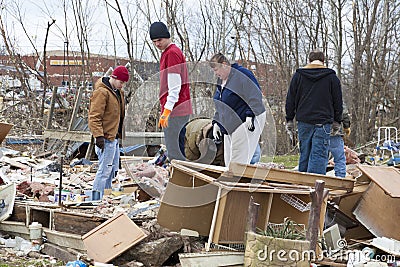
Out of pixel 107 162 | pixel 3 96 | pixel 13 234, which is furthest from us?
pixel 3 96

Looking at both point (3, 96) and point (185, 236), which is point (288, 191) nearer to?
point (185, 236)

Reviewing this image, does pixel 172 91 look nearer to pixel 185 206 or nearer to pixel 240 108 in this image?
pixel 240 108

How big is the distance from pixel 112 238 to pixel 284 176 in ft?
4.79

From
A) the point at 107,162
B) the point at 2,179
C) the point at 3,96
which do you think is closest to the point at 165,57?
the point at 107,162

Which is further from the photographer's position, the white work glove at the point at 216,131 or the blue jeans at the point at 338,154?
the blue jeans at the point at 338,154

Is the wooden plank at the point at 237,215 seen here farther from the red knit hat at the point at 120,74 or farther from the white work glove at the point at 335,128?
the red knit hat at the point at 120,74

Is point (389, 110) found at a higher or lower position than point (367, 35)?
lower

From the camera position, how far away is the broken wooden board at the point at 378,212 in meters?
4.73

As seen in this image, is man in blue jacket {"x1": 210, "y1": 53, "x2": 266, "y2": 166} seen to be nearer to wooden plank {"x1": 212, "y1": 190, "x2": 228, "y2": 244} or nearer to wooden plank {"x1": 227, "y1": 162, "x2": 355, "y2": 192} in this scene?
wooden plank {"x1": 227, "y1": 162, "x2": 355, "y2": 192}

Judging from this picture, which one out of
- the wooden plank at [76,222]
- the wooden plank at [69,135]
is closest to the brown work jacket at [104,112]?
the wooden plank at [76,222]

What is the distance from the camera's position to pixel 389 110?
16.3 m

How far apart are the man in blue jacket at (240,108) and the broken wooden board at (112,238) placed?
1567 mm

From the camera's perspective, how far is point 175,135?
18.5 ft

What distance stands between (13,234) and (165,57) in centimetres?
220
